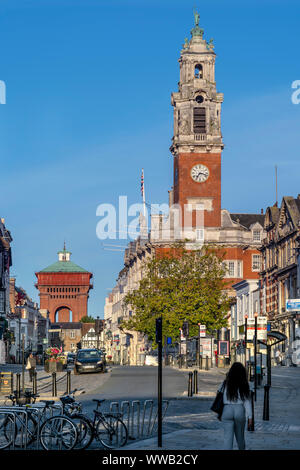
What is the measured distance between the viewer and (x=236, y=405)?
1407 centimetres

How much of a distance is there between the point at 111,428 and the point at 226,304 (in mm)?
64136

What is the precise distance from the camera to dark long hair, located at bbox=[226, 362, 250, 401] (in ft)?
46.3

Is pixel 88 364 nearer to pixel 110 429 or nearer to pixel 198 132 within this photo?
pixel 110 429

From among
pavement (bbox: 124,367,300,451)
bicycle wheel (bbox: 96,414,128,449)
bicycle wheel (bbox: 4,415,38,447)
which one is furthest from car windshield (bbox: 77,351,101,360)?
bicycle wheel (bbox: 96,414,128,449)

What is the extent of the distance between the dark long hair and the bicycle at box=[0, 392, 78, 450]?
3820mm

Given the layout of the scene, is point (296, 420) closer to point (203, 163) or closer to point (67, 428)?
point (67, 428)

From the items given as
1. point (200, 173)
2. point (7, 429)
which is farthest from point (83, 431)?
point (200, 173)

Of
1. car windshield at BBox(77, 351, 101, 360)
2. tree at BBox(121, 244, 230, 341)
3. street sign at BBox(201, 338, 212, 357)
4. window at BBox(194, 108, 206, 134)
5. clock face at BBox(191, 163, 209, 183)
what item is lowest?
car windshield at BBox(77, 351, 101, 360)

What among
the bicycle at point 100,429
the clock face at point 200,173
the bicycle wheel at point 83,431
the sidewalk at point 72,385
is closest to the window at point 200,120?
the clock face at point 200,173

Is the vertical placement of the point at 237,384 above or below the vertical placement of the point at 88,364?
above

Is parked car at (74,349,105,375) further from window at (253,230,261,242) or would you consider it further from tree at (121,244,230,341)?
window at (253,230,261,242)

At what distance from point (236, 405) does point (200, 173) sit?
98.9 m

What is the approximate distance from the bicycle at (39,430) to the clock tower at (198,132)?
94.5 m

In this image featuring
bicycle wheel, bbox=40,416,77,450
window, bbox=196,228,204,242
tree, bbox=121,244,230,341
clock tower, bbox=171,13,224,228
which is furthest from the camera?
window, bbox=196,228,204,242
